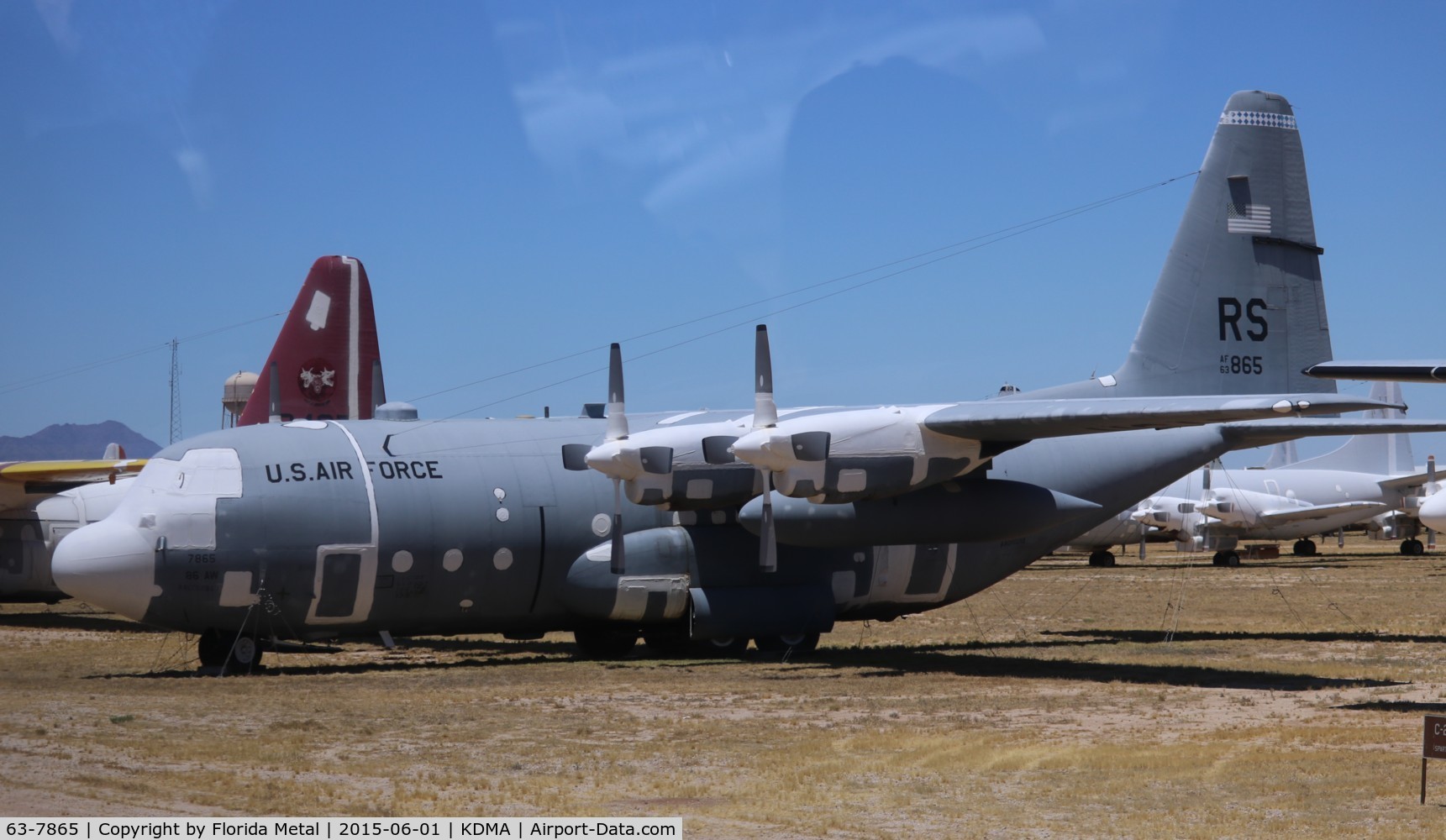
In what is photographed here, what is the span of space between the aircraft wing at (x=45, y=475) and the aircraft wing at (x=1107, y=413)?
59.6ft

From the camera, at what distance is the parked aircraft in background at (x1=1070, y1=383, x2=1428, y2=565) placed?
Result: 59.4m

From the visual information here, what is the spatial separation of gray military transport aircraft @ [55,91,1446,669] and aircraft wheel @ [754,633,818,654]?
0.18 feet

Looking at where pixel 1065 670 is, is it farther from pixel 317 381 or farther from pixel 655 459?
pixel 317 381

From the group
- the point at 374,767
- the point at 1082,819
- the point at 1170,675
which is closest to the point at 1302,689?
the point at 1170,675

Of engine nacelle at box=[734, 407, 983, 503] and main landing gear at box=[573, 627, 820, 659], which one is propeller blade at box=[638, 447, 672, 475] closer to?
engine nacelle at box=[734, 407, 983, 503]

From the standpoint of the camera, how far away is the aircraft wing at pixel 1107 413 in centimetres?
1775

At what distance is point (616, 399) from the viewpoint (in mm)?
21125

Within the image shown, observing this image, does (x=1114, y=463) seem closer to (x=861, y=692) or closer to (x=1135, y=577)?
(x=861, y=692)

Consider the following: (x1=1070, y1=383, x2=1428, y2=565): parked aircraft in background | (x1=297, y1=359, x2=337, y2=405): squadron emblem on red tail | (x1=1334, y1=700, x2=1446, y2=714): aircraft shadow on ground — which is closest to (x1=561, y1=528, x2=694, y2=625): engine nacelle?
(x1=297, y1=359, x2=337, y2=405): squadron emblem on red tail

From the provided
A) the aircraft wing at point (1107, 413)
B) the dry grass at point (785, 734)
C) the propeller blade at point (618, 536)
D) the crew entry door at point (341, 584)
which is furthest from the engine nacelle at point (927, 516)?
the crew entry door at point (341, 584)

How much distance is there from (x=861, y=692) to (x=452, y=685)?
16.7 feet

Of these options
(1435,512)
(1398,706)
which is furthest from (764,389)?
(1435,512)

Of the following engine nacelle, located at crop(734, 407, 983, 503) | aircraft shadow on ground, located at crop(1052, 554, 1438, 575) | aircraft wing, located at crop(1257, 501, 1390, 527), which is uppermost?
engine nacelle, located at crop(734, 407, 983, 503)

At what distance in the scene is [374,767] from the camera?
40.0 ft
